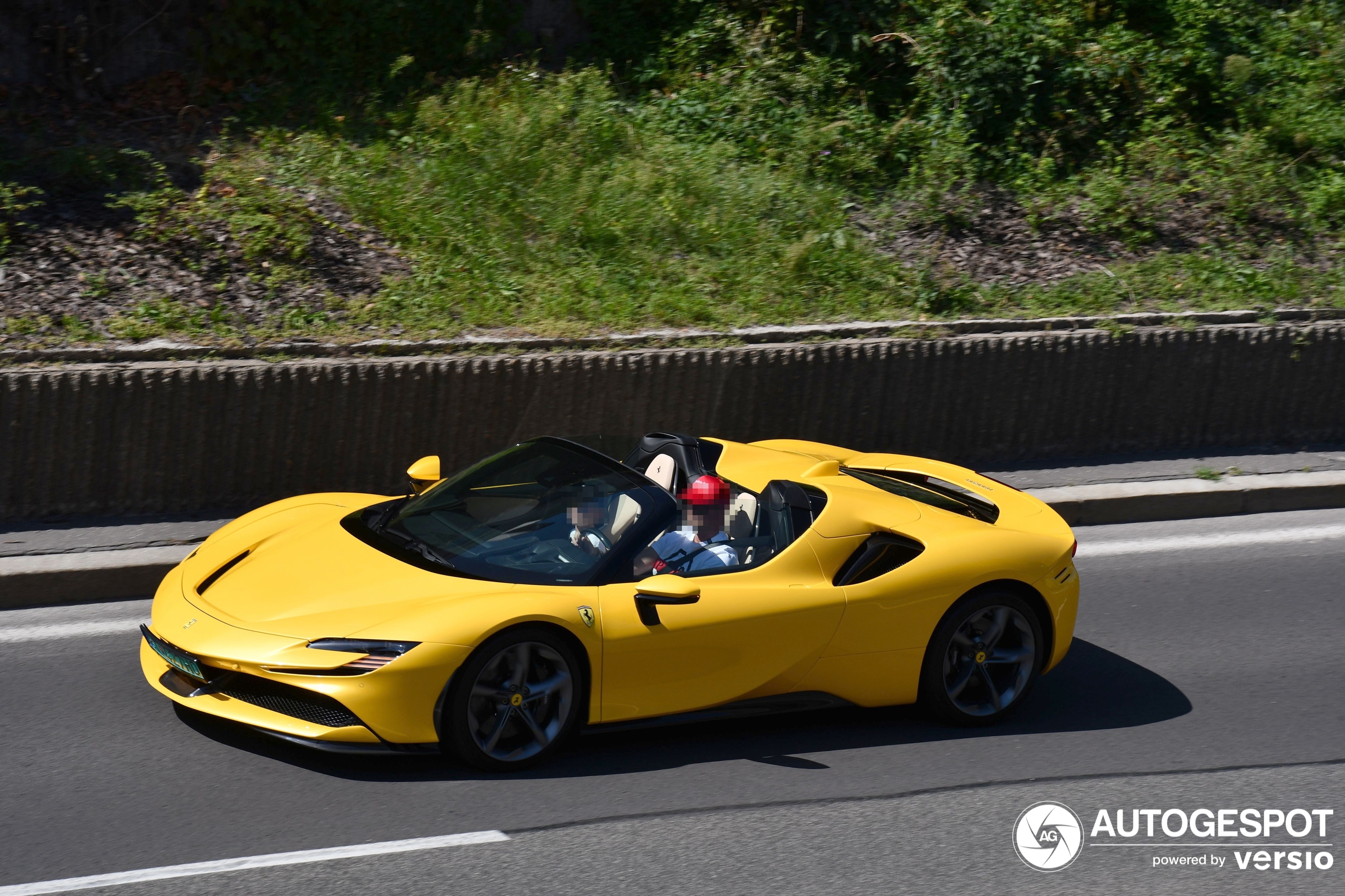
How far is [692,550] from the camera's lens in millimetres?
5375

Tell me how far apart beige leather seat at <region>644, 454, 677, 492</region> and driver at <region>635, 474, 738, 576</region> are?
259 mm

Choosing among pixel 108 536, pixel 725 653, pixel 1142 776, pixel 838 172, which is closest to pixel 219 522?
pixel 108 536

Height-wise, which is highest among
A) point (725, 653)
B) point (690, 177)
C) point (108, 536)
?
point (690, 177)

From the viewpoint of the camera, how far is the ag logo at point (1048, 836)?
181 inches

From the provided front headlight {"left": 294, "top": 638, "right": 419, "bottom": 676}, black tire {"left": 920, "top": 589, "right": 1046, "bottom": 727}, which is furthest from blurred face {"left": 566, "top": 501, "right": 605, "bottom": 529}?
black tire {"left": 920, "top": 589, "right": 1046, "bottom": 727}

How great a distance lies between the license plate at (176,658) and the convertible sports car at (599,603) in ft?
0.04

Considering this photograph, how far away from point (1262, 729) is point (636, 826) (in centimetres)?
307

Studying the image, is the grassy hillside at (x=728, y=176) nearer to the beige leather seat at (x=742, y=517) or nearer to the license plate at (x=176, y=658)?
the beige leather seat at (x=742, y=517)

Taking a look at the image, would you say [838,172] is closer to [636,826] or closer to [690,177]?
[690,177]

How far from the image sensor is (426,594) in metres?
4.88

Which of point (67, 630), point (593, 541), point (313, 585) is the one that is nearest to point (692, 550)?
point (593, 541)

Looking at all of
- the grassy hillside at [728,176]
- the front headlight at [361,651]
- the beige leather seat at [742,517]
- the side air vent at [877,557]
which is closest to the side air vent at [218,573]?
the front headlight at [361,651]

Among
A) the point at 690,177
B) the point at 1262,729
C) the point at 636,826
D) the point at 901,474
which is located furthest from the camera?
the point at 690,177

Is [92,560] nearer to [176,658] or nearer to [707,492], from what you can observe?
[176,658]
